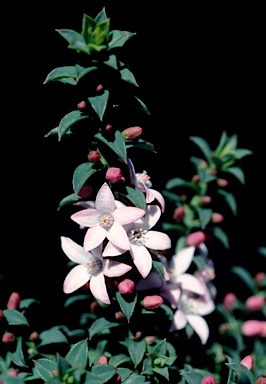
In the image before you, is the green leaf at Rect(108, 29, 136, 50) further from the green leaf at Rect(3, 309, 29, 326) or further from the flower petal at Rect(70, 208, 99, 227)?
the green leaf at Rect(3, 309, 29, 326)

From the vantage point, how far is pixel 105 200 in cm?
104

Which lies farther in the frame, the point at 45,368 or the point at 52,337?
the point at 52,337

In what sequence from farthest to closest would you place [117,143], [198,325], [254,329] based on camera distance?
[254,329]
[198,325]
[117,143]

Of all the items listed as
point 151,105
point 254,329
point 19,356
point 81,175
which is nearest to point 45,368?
point 19,356

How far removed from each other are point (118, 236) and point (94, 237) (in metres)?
0.06

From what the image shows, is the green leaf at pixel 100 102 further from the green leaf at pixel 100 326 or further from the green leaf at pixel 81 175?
the green leaf at pixel 100 326

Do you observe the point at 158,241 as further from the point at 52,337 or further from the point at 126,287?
the point at 52,337

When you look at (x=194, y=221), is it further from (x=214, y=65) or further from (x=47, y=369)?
(x=214, y=65)

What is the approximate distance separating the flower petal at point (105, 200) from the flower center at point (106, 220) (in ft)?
0.04

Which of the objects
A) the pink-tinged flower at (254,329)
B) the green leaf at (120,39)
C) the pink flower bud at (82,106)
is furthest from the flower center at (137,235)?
the pink-tinged flower at (254,329)

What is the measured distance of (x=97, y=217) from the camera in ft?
3.51

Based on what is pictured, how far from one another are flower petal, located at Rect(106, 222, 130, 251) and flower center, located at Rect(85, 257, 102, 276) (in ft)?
0.41

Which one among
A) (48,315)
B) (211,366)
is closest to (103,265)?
(48,315)

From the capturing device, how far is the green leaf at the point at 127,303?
3.43ft
